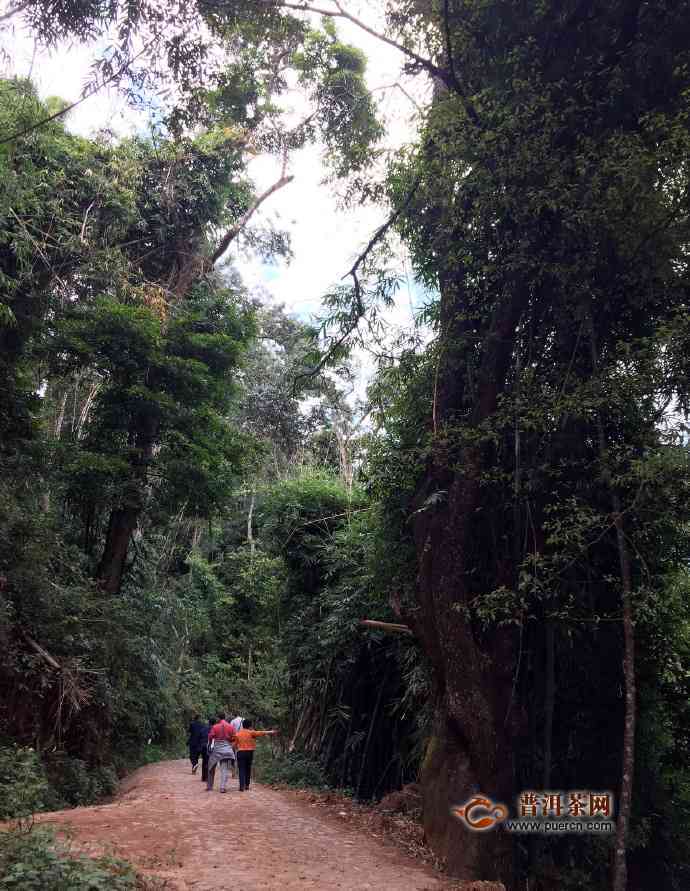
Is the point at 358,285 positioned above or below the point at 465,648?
above

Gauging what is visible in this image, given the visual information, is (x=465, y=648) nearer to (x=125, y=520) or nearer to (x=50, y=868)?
(x=50, y=868)

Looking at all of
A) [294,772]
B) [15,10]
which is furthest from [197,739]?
[15,10]

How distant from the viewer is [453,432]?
265 inches

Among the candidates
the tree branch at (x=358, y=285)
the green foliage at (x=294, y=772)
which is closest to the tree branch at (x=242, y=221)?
the tree branch at (x=358, y=285)

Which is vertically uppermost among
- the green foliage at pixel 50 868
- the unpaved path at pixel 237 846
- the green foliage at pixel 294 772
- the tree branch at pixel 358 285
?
the tree branch at pixel 358 285

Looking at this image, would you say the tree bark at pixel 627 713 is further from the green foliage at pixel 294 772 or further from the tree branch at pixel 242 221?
the tree branch at pixel 242 221

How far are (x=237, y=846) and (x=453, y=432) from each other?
174 inches

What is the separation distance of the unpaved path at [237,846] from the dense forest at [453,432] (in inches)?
25.6

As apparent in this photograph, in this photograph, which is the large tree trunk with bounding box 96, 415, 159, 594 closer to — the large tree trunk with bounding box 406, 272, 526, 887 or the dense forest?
the dense forest

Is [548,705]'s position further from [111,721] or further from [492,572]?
[111,721]

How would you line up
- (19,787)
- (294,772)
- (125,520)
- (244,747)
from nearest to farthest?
1. (19,787)
2. (244,747)
3. (294,772)
4. (125,520)

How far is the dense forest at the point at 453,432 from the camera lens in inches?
228

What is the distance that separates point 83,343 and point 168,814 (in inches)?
302

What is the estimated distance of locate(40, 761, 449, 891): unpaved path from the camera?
5293mm
